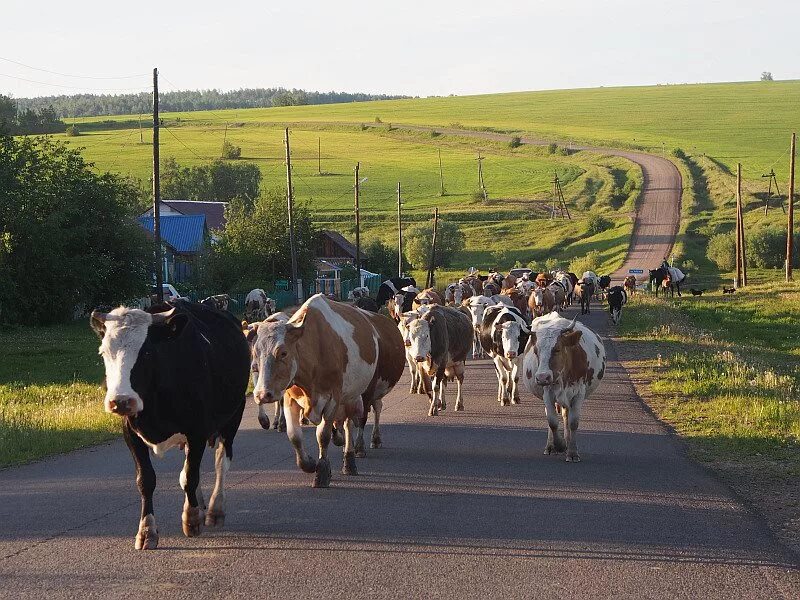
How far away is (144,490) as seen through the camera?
8422 mm

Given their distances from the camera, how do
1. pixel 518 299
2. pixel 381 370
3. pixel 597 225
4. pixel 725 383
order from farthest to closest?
pixel 597 225, pixel 518 299, pixel 725 383, pixel 381 370

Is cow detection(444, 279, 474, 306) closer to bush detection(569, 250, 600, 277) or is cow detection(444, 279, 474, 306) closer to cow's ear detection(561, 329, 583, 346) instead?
cow's ear detection(561, 329, 583, 346)

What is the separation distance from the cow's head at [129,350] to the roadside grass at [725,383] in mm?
7019

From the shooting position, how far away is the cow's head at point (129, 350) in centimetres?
804

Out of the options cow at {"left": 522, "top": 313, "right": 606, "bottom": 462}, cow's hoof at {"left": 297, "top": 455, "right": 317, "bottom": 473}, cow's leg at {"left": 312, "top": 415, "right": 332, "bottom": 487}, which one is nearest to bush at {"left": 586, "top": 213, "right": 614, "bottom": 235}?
cow at {"left": 522, "top": 313, "right": 606, "bottom": 462}

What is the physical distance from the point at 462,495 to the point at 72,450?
5725mm

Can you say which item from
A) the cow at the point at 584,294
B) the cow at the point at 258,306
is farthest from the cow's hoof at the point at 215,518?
the cow at the point at 584,294

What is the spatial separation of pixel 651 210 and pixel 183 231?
54409 mm

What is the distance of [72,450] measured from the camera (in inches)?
548

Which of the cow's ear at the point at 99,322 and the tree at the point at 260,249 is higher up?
the cow's ear at the point at 99,322

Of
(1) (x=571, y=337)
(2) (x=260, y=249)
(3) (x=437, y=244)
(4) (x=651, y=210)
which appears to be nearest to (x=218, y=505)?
(1) (x=571, y=337)

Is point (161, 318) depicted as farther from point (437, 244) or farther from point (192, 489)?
point (437, 244)

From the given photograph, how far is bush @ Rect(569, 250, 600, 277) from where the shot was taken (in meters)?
88.8

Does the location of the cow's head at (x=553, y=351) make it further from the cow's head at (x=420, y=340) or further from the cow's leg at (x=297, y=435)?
the cow's head at (x=420, y=340)
